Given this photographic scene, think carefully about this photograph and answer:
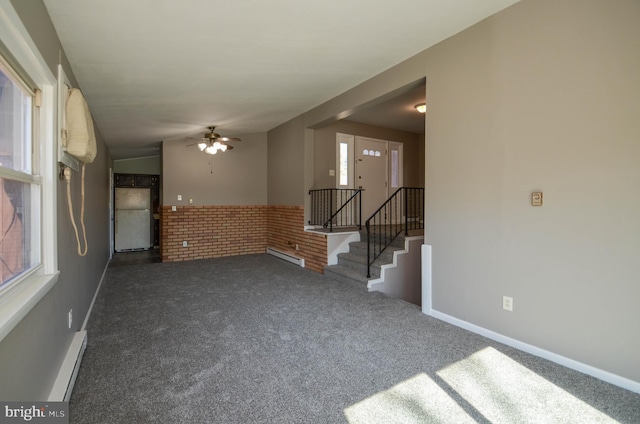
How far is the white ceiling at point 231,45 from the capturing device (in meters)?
2.29

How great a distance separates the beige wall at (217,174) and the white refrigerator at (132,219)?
8.64ft

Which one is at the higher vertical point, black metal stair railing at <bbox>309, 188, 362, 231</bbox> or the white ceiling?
the white ceiling

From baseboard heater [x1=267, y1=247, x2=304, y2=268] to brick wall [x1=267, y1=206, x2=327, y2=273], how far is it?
74 millimetres

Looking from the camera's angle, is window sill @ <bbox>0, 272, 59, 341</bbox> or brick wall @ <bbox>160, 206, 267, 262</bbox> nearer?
window sill @ <bbox>0, 272, 59, 341</bbox>

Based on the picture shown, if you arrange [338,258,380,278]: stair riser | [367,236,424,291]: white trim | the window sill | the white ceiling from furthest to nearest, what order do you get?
1. [338,258,380,278]: stair riser
2. [367,236,424,291]: white trim
3. the white ceiling
4. the window sill

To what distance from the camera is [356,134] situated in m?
6.97

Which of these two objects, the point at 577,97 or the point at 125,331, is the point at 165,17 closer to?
the point at 125,331

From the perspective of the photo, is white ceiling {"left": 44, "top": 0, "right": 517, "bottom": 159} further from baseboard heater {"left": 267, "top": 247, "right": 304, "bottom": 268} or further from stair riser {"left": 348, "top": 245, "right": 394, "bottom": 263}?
baseboard heater {"left": 267, "top": 247, "right": 304, "bottom": 268}

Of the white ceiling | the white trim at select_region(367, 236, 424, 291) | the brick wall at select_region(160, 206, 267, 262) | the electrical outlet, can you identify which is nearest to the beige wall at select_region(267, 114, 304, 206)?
the brick wall at select_region(160, 206, 267, 262)

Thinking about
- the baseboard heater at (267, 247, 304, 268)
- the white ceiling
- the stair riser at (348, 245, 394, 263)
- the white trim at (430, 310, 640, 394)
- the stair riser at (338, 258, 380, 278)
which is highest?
the white ceiling

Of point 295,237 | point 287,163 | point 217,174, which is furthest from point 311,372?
point 217,174

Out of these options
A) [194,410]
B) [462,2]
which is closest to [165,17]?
[462,2]

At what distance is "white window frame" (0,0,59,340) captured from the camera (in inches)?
53.4
